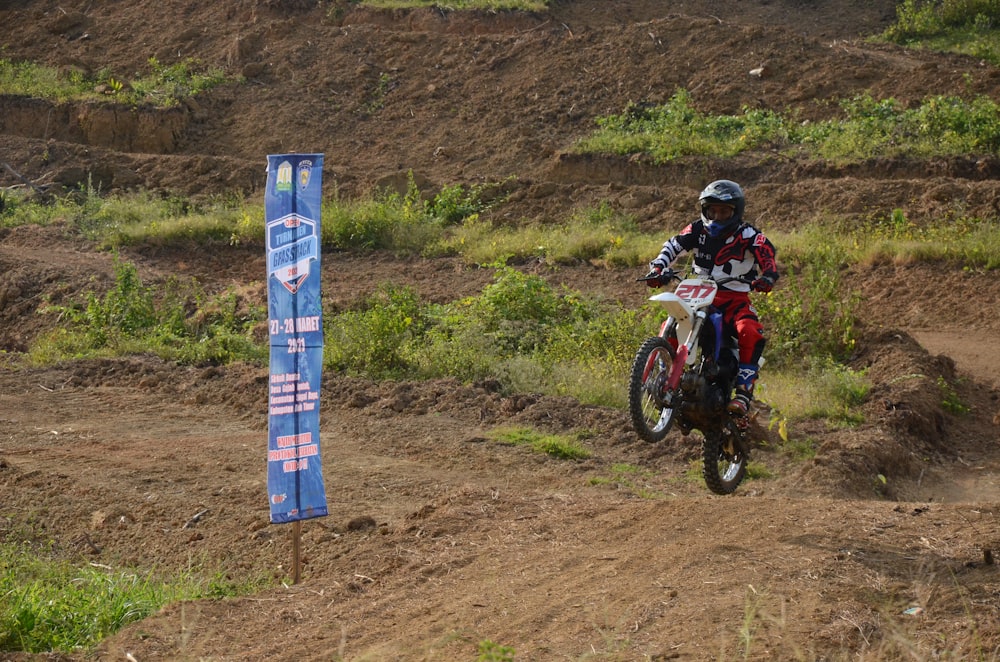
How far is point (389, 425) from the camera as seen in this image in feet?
34.4

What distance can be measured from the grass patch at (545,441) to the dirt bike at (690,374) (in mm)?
2107

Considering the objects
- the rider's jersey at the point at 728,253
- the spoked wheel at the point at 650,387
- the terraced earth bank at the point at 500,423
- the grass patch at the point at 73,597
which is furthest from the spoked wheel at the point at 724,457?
the grass patch at the point at 73,597

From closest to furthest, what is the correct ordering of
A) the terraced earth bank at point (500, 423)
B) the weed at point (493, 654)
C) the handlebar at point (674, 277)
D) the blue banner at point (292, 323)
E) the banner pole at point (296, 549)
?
the weed at point (493, 654) → the terraced earth bank at point (500, 423) → the blue banner at point (292, 323) → the banner pole at point (296, 549) → the handlebar at point (674, 277)

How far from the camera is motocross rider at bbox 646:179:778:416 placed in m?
7.29

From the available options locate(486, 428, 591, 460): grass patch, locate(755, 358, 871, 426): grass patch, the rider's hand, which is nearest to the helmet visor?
the rider's hand

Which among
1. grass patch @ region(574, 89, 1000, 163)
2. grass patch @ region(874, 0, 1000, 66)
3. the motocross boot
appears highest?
grass patch @ region(874, 0, 1000, 66)

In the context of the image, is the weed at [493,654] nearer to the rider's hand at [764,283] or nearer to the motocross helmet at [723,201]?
the rider's hand at [764,283]

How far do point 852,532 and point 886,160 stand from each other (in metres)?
13.3

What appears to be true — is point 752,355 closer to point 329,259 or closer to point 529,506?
point 529,506

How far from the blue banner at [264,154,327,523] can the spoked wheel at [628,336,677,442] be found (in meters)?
1.93

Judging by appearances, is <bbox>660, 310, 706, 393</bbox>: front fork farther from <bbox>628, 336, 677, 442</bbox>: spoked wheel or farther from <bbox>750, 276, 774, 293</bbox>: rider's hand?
<bbox>750, 276, 774, 293</bbox>: rider's hand

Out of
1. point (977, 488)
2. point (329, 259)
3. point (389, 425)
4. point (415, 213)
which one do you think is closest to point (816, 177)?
point (415, 213)

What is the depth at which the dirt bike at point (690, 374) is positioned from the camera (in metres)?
6.88

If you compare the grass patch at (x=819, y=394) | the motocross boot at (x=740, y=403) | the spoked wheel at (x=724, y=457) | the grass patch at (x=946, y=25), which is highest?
the grass patch at (x=946, y=25)
